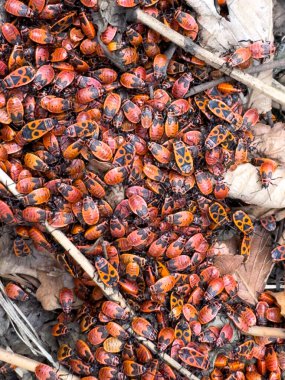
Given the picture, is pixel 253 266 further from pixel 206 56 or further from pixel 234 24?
pixel 234 24

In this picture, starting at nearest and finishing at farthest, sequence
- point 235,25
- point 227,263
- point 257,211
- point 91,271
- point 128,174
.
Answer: point 91,271
point 128,174
point 235,25
point 227,263
point 257,211

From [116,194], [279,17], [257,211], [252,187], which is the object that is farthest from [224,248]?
[279,17]

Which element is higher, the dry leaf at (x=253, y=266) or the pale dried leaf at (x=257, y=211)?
the pale dried leaf at (x=257, y=211)

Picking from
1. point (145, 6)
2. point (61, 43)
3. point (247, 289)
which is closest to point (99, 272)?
point (247, 289)

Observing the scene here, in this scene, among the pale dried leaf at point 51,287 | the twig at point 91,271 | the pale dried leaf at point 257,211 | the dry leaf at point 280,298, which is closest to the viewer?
the twig at point 91,271

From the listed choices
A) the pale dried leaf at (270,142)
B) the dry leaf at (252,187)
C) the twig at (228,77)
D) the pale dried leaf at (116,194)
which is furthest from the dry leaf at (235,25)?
the pale dried leaf at (116,194)

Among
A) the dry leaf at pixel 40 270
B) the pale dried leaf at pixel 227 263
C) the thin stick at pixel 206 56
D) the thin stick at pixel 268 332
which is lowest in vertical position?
the thin stick at pixel 268 332

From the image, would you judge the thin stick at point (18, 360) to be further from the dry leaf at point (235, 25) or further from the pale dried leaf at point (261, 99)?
the dry leaf at point (235, 25)

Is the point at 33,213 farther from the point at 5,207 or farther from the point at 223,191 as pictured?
the point at 223,191
